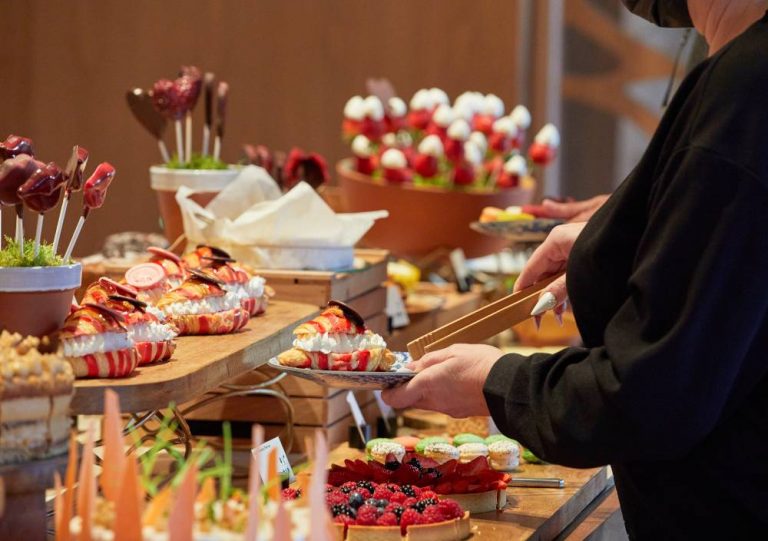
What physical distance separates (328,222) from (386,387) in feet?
2.76

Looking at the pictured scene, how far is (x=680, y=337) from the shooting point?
136 cm

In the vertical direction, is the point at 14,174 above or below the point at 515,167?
above

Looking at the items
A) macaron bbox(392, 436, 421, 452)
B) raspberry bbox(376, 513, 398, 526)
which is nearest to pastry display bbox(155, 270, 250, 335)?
macaron bbox(392, 436, 421, 452)

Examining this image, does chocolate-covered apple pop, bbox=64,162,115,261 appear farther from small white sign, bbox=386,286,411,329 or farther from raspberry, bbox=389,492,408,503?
small white sign, bbox=386,286,411,329

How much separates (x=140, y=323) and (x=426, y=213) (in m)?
2.12

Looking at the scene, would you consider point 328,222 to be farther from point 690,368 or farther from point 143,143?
point 143,143

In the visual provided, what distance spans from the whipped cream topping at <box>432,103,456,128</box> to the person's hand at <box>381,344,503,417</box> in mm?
2246

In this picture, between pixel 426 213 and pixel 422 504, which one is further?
pixel 426 213

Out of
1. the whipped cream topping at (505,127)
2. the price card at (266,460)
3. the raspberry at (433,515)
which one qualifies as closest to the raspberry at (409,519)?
the raspberry at (433,515)

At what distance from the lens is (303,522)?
1268 millimetres

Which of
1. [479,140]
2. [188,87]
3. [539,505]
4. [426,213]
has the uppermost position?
[188,87]

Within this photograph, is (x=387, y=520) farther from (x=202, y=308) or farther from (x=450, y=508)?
(x=202, y=308)

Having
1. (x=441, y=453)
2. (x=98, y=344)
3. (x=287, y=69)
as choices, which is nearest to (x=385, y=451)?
(x=441, y=453)

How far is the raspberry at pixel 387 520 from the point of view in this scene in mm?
1722
